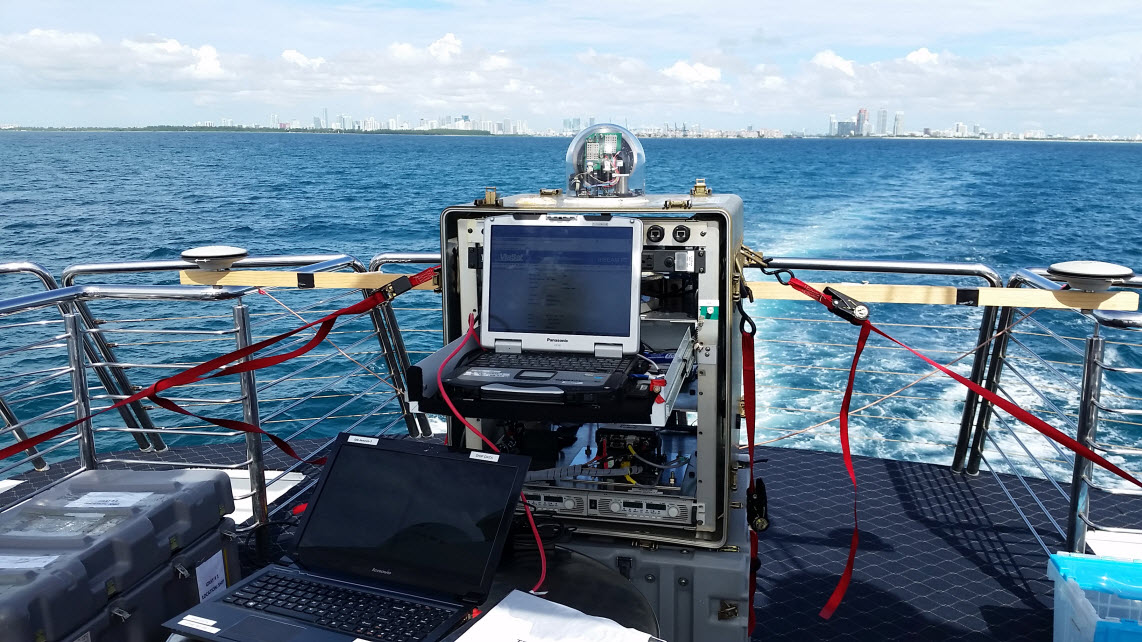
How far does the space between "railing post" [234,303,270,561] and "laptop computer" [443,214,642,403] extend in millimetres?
1025

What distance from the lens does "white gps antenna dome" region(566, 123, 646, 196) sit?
2947 mm

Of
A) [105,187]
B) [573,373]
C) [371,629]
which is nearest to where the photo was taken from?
[371,629]

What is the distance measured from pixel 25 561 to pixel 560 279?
4.78ft

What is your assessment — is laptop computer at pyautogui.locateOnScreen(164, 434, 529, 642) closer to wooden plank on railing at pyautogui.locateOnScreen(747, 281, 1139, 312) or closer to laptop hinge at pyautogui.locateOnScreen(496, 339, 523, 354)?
laptop hinge at pyautogui.locateOnScreen(496, 339, 523, 354)

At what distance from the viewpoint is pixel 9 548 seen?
6.64 ft

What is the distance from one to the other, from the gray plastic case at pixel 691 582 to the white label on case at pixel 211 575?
106 centimetres

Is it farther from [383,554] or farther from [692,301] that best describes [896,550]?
[383,554]

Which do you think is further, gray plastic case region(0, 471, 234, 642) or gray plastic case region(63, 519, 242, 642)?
gray plastic case region(63, 519, 242, 642)

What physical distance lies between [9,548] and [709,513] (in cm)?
184

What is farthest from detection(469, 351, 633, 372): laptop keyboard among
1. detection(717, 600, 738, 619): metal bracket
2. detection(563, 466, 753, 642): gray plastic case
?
detection(717, 600, 738, 619): metal bracket

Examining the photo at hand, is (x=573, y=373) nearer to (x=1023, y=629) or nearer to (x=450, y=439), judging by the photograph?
(x=450, y=439)

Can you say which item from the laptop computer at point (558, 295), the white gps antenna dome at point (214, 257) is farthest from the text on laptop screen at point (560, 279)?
the white gps antenna dome at point (214, 257)

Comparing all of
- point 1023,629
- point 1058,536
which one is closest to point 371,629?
point 1023,629

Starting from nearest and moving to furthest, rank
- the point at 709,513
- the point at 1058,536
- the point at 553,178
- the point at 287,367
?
1. the point at 709,513
2. the point at 1058,536
3. the point at 287,367
4. the point at 553,178
